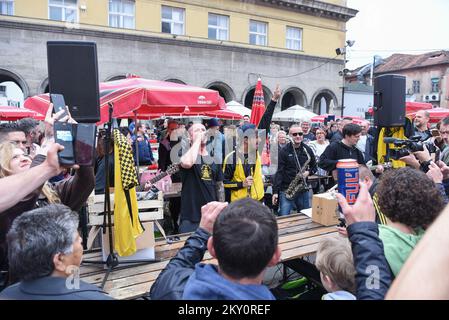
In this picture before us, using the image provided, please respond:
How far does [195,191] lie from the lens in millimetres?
4215

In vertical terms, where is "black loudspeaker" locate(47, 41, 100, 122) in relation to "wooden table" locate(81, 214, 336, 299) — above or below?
above

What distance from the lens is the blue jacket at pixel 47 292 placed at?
155 centimetres

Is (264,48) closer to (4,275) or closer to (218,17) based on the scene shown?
(218,17)

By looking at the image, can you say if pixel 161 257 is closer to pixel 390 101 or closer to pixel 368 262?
pixel 368 262

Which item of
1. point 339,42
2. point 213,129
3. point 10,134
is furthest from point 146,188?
point 339,42

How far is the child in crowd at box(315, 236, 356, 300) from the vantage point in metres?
1.76

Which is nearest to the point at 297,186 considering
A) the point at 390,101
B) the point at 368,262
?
the point at 390,101

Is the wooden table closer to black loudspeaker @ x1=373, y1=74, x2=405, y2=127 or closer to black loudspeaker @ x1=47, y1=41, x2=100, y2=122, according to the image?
black loudspeaker @ x1=47, y1=41, x2=100, y2=122

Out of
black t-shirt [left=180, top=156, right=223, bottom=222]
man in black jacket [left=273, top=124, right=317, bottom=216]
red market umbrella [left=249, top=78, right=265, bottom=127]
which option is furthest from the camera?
red market umbrella [left=249, top=78, right=265, bottom=127]

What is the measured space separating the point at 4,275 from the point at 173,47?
60.1 feet

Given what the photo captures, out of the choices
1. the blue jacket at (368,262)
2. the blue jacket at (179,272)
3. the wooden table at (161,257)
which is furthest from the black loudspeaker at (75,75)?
the blue jacket at (368,262)

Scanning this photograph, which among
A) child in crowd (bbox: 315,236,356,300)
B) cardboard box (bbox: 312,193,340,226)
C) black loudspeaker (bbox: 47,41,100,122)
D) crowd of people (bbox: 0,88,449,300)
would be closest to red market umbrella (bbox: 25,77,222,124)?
black loudspeaker (bbox: 47,41,100,122)

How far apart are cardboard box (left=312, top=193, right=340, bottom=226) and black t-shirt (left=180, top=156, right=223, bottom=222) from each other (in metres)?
1.31
